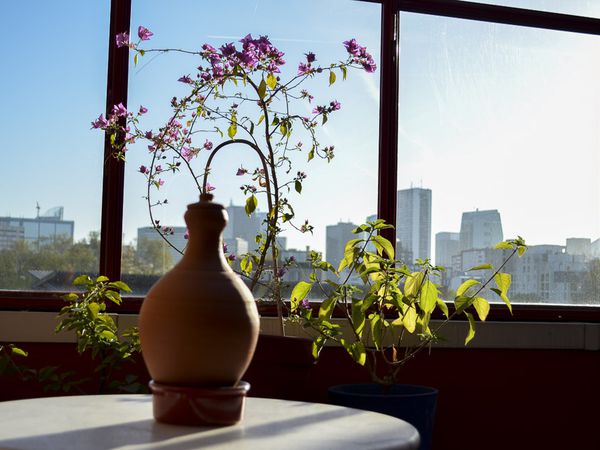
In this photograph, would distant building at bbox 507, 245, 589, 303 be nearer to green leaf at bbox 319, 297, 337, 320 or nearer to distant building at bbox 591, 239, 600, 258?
distant building at bbox 591, 239, 600, 258

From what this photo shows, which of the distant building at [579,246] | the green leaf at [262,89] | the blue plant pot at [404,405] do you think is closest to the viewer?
the blue plant pot at [404,405]

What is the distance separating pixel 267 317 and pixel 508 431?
1.15 metres

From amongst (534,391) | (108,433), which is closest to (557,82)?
(534,391)

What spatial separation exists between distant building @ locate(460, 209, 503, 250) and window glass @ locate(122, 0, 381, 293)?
419 mm

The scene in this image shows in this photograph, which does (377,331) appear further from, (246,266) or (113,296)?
(113,296)

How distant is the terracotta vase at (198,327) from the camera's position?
1398mm

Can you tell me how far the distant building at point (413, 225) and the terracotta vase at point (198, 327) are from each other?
82.0 inches

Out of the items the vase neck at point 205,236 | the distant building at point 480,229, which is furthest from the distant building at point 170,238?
the vase neck at point 205,236

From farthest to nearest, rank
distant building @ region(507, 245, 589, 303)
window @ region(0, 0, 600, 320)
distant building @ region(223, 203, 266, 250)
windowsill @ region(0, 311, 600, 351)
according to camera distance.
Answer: distant building @ region(507, 245, 589, 303), distant building @ region(223, 203, 266, 250), window @ region(0, 0, 600, 320), windowsill @ region(0, 311, 600, 351)

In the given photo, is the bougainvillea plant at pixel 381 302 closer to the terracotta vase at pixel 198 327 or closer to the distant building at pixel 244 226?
the distant building at pixel 244 226

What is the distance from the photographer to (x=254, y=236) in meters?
3.31

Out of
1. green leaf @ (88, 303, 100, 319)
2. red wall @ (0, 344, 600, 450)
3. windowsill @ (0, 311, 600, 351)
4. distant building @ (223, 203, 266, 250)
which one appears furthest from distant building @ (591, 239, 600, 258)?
green leaf @ (88, 303, 100, 319)

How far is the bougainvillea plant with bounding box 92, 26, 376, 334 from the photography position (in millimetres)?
2939

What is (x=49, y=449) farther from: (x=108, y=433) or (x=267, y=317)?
(x=267, y=317)
